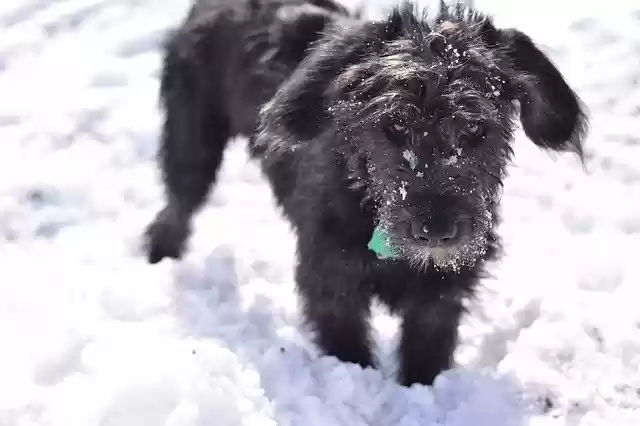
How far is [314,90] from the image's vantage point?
7.15 ft

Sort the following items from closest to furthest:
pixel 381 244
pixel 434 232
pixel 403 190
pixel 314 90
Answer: pixel 434 232 < pixel 403 190 < pixel 381 244 < pixel 314 90

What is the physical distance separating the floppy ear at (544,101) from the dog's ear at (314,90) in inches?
18.8

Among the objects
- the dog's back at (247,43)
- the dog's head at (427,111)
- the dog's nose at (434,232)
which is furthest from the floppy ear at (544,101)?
the dog's back at (247,43)

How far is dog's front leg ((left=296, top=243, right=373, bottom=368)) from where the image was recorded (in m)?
2.29

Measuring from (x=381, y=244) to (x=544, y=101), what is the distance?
0.77 meters

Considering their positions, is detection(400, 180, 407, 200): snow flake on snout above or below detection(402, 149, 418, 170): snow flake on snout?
below

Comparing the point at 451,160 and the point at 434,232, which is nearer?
the point at 434,232

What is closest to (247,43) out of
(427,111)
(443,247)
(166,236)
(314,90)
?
(314,90)

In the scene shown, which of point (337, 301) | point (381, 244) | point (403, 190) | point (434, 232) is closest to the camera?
point (434, 232)

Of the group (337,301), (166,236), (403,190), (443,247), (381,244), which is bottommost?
(166,236)

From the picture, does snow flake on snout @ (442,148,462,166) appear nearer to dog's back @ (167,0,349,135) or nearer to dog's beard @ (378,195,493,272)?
dog's beard @ (378,195,493,272)

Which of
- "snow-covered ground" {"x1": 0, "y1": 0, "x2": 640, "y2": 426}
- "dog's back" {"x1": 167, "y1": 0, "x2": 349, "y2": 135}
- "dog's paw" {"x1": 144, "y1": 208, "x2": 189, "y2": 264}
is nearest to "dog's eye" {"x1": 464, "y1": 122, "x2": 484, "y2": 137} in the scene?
"dog's back" {"x1": 167, "y1": 0, "x2": 349, "y2": 135}

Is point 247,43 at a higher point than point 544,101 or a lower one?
lower

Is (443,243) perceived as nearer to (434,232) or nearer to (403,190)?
(434,232)
